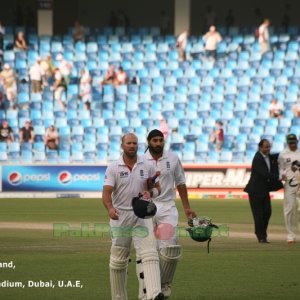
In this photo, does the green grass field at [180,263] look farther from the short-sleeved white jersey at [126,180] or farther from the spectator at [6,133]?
the spectator at [6,133]

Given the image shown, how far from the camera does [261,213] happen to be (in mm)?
19125

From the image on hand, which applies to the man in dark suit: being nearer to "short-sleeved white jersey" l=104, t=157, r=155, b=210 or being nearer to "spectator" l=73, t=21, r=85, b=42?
"short-sleeved white jersey" l=104, t=157, r=155, b=210

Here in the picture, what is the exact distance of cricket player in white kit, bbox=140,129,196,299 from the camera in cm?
1198

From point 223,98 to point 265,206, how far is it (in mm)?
21135

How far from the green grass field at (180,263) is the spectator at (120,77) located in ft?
52.1

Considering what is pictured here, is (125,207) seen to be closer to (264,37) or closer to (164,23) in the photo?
(264,37)

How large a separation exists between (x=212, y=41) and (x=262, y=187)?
73.8ft

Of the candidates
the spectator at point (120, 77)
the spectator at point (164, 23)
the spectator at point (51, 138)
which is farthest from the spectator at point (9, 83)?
the spectator at point (164, 23)

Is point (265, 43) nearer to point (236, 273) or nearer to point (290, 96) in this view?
point (290, 96)

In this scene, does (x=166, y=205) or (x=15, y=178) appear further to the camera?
(x=15, y=178)

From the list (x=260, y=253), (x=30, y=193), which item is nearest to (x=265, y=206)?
(x=260, y=253)

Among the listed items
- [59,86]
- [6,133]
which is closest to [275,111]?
[59,86]

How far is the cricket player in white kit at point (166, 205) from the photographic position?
1198 cm

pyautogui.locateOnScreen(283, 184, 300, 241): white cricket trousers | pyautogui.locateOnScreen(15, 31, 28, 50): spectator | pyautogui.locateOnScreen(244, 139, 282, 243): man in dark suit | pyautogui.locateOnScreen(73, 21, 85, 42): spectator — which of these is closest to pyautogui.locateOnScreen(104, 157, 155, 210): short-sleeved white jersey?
pyautogui.locateOnScreen(244, 139, 282, 243): man in dark suit
